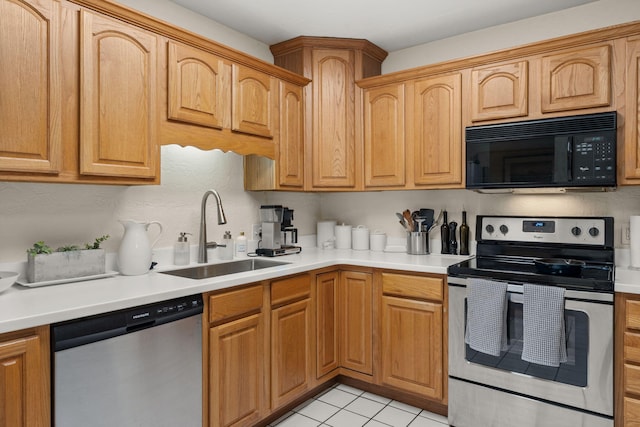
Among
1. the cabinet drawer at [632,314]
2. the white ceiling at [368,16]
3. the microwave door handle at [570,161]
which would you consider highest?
the white ceiling at [368,16]

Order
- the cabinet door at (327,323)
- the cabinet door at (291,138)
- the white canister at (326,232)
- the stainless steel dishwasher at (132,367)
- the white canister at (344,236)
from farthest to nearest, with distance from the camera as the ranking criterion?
the white canister at (326,232) → the white canister at (344,236) → the cabinet door at (291,138) → the cabinet door at (327,323) → the stainless steel dishwasher at (132,367)

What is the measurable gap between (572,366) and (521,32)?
2.13 meters

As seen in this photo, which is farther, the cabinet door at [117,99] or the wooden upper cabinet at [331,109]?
the wooden upper cabinet at [331,109]

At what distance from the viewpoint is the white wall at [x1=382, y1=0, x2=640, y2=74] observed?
2520 mm

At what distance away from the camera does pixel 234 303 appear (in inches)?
82.1

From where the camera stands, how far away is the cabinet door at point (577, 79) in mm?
2256

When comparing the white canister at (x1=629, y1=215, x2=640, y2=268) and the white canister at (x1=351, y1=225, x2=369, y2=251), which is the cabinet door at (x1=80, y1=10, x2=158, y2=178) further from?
the white canister at (x1=629, y1=215, x2=640, y2=268)

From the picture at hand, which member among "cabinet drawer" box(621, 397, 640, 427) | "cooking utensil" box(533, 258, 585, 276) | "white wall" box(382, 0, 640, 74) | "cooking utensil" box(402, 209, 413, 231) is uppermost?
"white wall" box(382, 0, 640, 74)

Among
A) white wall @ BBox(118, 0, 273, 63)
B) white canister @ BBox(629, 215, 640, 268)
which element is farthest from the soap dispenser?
white canister @ BBox(629, 215, 640, 268)

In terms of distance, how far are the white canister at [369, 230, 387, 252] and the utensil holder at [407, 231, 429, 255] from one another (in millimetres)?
270

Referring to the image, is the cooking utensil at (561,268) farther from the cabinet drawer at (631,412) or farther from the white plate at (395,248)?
the white plate at (395,248)

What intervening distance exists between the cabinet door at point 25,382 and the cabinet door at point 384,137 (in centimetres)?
223

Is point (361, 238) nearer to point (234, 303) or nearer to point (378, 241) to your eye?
point (378, 241)

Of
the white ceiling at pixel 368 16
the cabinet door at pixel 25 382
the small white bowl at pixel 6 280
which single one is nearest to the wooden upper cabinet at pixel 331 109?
the white ceiling at pixel 368 16
